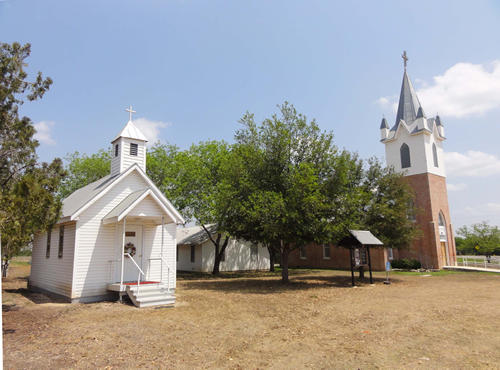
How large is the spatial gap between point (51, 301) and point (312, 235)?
41.3 ft

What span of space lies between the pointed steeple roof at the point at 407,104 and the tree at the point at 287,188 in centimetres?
2095

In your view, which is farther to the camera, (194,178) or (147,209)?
(194,178)

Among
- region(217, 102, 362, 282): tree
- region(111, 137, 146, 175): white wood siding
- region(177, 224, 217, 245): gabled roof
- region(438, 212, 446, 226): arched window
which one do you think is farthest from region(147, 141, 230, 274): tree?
region(438, 212, 446, 226): arched window

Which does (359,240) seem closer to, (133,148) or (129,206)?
(129,206)

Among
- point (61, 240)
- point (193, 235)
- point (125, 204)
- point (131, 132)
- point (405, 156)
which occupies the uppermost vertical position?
point (405, 156)

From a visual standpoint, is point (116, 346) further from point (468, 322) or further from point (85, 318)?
point (468, 322)

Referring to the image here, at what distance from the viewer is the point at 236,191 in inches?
767

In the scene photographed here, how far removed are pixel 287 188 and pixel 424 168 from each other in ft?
72.1

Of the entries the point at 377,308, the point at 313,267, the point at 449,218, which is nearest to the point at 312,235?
the point at 377,308

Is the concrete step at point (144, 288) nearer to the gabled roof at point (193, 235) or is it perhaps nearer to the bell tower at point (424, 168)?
the gabled roof at point (193, 235)

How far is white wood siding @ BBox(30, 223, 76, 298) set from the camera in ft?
46.6

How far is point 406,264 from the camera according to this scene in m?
32.4

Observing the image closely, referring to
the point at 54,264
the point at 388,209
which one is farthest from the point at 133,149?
the point at 388,209

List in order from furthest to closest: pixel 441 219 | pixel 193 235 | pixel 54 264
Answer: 1. pixel 193 235
2. pixel 441 219
3. pixel 54 264
